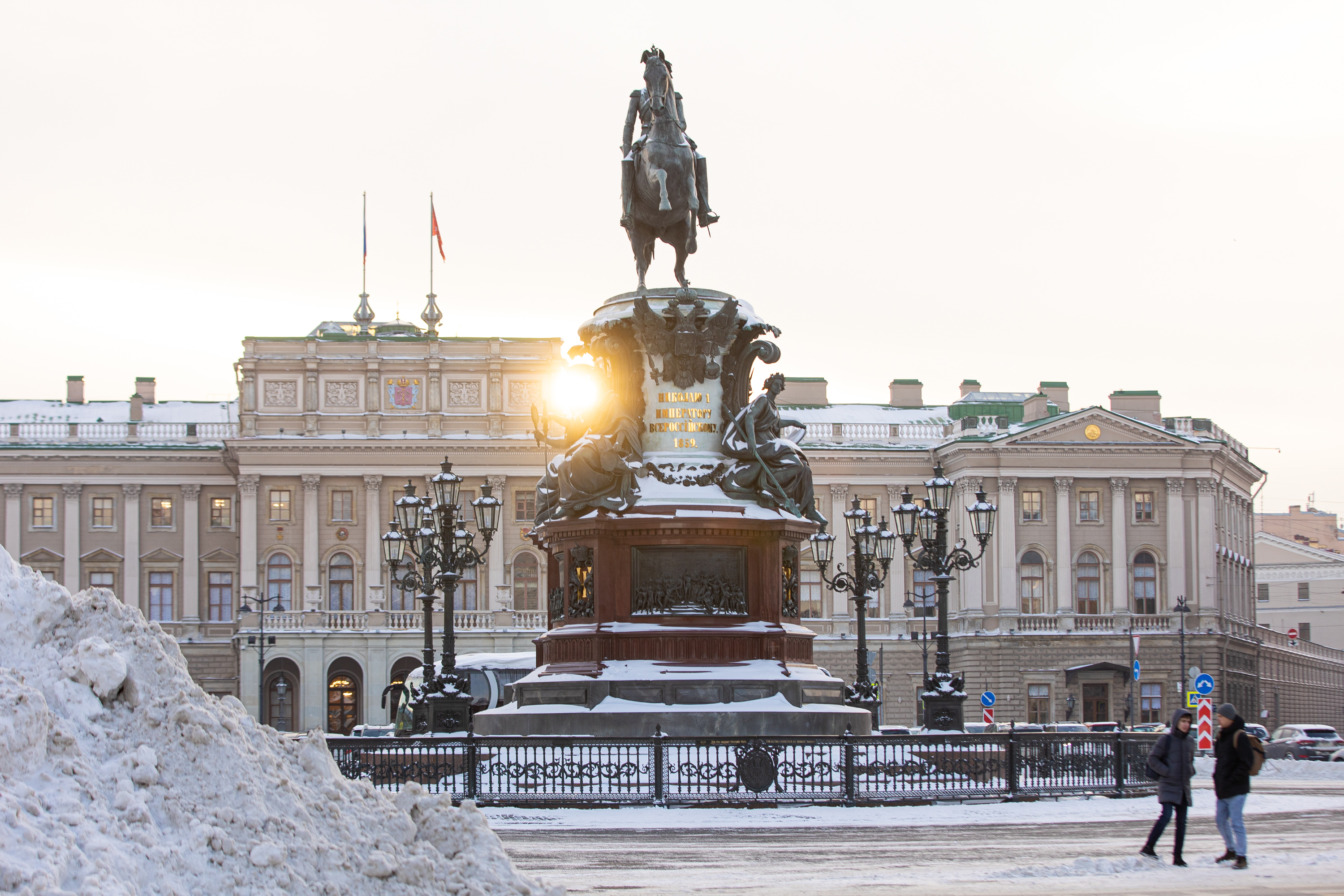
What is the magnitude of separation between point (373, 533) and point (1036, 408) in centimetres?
3169

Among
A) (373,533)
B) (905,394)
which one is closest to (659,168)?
(373,533)

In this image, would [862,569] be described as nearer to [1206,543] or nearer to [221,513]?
[1206,543]

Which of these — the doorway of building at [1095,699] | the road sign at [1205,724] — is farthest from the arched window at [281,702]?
the road sign at [1205,724]

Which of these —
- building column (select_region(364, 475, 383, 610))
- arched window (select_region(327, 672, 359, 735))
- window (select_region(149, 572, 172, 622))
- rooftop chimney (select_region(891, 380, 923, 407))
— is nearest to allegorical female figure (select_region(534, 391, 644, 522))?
arched window (select_region(327, 672, 359, 735))

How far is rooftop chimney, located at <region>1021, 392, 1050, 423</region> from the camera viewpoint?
87250 mm

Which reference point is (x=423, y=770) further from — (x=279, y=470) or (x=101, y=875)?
(x=279, y=470)

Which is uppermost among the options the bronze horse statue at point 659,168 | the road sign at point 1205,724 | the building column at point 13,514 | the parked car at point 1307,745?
the bronze horse statue at point 659,168

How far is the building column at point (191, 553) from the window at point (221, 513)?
1.88 ft

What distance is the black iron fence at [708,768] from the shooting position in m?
20.1

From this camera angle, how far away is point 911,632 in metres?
82.9

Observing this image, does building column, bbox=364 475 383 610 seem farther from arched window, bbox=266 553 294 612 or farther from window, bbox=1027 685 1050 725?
window, bbox=1027 685 1050 725

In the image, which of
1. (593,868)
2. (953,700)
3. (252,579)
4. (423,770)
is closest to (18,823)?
(593,868)

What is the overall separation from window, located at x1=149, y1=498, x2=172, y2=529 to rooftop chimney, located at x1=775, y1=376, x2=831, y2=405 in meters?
29.4

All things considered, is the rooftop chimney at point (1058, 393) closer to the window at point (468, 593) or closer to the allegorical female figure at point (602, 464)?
the window at point (468, 593)
